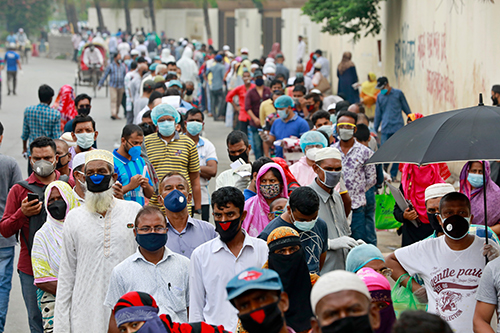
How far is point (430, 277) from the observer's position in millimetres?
4277

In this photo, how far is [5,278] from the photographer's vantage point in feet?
19.2

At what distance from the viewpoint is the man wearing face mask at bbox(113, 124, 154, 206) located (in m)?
6.38

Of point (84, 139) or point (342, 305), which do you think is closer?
point (342, 305)

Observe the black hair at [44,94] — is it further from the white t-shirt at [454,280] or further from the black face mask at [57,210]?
the white t-shirt at [454,280]

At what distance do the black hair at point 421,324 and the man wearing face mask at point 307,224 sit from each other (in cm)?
227

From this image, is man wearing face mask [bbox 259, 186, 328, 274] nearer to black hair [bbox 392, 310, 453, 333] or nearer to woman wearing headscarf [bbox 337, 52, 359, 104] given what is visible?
black hair [bbox 392, 310, 453, 333]

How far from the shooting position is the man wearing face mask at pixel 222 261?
4.02 metres

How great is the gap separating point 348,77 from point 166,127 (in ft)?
41.2

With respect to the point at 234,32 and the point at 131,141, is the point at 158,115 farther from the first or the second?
the point at 234,32

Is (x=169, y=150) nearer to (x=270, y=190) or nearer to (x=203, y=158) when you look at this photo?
(x=203, y=158)

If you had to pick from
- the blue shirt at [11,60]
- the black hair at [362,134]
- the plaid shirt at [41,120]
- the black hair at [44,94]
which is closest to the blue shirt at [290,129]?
the black hair at [362,134]

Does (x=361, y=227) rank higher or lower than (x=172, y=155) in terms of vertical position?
lower

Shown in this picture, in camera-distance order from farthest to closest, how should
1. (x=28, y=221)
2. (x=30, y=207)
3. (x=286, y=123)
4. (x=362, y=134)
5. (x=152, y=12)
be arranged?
1. (x=152, y=12)
2. (x=286, y=123)
3. (x=362, y=134)
4. (x=28, y=221)
5. (x=30, y=207)

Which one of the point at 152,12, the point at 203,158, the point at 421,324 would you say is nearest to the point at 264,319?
the point at 421,324
